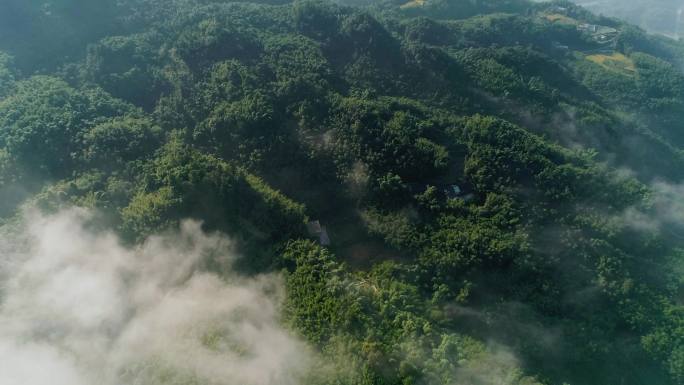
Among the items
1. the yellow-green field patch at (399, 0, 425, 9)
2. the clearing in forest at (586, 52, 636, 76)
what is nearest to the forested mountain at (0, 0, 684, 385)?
the clearing in forest at (586, 52, 636, 76)

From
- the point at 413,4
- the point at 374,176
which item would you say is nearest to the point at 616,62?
the point at 413,4

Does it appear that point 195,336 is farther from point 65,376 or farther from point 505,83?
point 505,83

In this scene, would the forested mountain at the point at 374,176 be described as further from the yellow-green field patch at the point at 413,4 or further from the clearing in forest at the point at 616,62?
the yellow-green field patch at the point at 413,4

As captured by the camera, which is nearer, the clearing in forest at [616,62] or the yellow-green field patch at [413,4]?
the clearing in forest at [616,62]

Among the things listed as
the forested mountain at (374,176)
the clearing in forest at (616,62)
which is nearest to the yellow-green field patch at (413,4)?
the forested mountain at (374,176)

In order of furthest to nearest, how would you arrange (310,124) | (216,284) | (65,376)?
(310,124) < (216,284) < (65,376)

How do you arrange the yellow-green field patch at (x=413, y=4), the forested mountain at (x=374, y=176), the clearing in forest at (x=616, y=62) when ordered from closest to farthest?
the forested mountain at (x=374, y=176) → the clearing in forest at (x=616, y=62) → the yellow-green field patch at (x=413, y=4)

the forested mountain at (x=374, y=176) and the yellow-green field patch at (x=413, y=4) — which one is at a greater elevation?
the yellow-green field patch at (x=413, y=4)

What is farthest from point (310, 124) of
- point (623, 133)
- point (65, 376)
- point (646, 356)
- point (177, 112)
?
point (623, 133)

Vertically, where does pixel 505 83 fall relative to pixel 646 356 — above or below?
above
